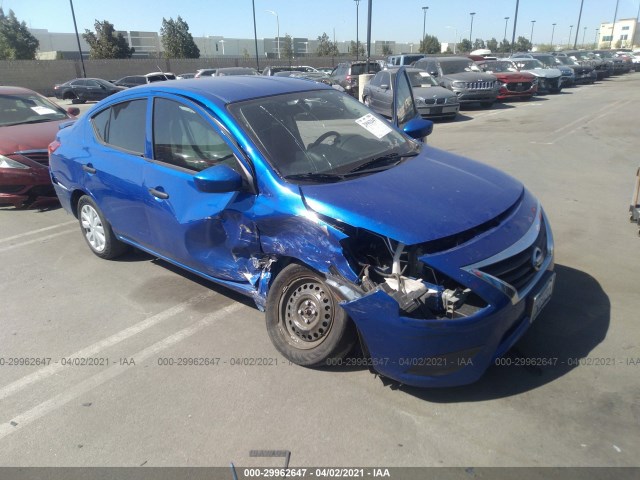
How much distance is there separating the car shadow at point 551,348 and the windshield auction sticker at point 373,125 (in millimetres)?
1906

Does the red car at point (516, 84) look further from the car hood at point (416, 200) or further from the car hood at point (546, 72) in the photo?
the car hood at point (416, 200)

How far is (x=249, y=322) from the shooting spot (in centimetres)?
381

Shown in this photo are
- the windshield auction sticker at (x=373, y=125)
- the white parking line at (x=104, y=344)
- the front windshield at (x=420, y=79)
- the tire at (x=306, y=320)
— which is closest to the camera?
the tire at (x=306, y=320)

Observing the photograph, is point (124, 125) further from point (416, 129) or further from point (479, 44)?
point (479, 44)

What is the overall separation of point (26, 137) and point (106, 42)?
46.7 meters

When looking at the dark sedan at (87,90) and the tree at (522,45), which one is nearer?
the dark sedan at (87,90)

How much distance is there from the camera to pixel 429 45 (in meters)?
72.7

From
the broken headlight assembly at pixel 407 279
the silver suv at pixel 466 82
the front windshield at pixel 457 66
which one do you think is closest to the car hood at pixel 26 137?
the broken headlight assembly at pixel 407 279

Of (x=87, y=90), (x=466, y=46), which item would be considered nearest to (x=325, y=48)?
(x=466, y=46)

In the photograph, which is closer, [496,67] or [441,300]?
[441,300]

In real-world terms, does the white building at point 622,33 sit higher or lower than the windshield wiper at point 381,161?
higher

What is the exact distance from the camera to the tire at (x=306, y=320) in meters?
2.96

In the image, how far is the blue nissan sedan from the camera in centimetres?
263

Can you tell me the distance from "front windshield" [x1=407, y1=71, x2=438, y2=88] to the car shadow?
1223 centimetres
